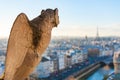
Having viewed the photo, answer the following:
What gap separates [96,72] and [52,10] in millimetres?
19746

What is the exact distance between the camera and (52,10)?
0.76 m

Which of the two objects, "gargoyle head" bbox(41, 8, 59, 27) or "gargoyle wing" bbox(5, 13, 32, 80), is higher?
"gargoyle head" bbox(41, 8, 59, 27)

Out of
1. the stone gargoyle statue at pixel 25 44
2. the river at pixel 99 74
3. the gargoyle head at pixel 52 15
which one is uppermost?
the gargoyle head at pixel 52 15

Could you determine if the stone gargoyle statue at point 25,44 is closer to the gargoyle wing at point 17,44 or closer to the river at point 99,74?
the gargoyle wing at point 17,44

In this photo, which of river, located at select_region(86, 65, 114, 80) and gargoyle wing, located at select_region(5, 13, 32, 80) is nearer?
gargoyle wing, located at select_region(5, 13, 32, 80)

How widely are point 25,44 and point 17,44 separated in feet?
0.06

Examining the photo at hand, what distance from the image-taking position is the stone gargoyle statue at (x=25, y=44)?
0.71m

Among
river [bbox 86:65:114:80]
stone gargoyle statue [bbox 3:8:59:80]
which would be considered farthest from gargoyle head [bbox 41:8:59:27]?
river [bbox 86:65:114:80]

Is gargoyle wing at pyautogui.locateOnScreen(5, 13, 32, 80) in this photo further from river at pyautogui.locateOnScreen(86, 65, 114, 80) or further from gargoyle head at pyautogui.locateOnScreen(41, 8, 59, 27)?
river at pyautogui.locateOnScreen(86, 65, 114, 80)

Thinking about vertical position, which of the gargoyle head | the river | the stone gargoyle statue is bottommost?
the river

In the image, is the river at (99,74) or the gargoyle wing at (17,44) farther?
the river at (99,74)

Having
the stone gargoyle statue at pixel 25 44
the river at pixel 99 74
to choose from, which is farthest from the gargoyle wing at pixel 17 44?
the river at pixel 99 74

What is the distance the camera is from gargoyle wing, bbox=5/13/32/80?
70 centimetres

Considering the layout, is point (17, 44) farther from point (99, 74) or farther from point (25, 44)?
point (99, 74)
